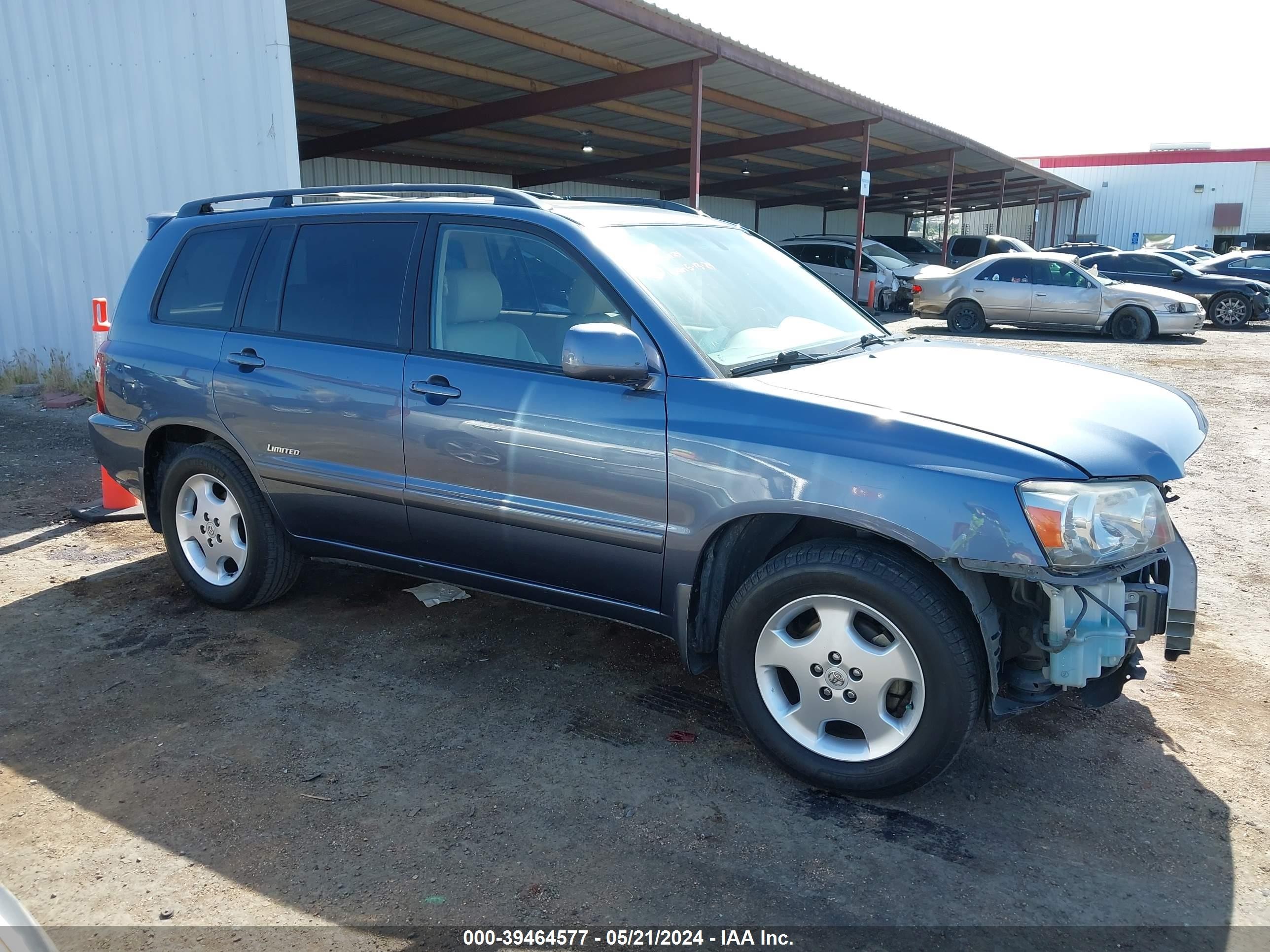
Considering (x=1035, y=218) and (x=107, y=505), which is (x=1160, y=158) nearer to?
(x=1035, y=218)

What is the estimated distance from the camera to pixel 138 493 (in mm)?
4805

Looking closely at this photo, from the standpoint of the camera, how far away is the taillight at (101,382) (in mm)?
4762

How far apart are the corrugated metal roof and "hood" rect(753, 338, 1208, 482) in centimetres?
775

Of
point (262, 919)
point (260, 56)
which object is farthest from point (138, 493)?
point (260, 56)

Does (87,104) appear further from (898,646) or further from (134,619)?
(898,646)

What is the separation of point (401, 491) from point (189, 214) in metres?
2.01

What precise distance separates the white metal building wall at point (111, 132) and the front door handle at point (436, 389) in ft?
19.4

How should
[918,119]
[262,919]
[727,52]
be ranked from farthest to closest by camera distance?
[918,119] < [727,52] < [262,919]

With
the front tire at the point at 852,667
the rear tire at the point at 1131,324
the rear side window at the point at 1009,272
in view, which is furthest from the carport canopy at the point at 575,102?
the front tire at the point at 852,667

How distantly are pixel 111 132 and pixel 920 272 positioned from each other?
14602mm

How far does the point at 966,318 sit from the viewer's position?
1780 cm

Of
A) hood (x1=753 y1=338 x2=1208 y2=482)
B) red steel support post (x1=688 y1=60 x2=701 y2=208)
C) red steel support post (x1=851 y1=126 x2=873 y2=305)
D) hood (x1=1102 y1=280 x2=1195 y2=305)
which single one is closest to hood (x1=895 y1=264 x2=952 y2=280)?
red steel support post (x1=851 y1=126 x2=873 y2=305)

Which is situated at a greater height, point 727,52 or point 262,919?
point 727,52

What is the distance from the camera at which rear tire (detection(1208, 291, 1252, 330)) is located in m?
18.5
